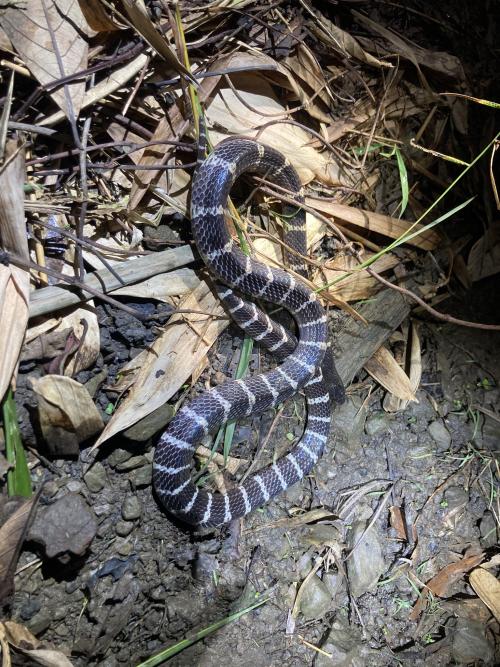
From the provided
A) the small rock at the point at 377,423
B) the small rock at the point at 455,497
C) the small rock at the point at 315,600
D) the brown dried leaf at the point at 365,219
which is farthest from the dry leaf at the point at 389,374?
the small rock at the point at 315,600

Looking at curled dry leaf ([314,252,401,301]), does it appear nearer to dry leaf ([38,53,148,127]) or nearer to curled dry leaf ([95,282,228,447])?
curled dry leaf ([95,282,228,447])

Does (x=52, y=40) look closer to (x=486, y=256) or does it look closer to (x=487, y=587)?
(x=486, y=256)

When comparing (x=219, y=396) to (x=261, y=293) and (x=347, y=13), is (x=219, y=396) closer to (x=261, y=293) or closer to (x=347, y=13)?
(x=261, y=293)

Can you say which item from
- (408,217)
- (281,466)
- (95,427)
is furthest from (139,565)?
(408,217)

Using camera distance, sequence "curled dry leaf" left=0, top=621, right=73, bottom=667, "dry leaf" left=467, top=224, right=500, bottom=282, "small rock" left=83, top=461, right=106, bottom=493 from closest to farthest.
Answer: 1. "curled dry leaf" left=0, top=621, right=73, bottom=667
2. "small rock" left=83, top=461, right=106, bottom=493
3. "dry leaf" left=467, top=224, right=500, bottom=282

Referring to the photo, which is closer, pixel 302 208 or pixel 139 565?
pixel 139 565

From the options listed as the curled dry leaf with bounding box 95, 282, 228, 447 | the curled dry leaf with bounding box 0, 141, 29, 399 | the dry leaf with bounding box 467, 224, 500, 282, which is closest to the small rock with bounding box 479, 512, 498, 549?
the dry leaf with bounding box 467, 224, 500, 282
